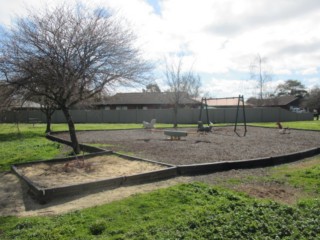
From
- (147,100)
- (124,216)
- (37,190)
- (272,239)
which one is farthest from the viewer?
(147,100)

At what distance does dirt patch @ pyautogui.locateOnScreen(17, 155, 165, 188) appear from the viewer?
709 cm

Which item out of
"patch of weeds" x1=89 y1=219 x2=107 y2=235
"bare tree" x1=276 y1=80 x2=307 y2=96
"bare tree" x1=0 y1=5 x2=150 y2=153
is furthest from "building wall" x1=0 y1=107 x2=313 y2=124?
"bare tree" x1=276 y1=80 x2=307 y2=96

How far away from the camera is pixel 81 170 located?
8102mm

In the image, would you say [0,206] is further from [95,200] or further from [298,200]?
[298,200]

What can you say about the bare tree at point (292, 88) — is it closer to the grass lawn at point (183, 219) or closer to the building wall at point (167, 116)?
the building wall at point (167, 116)

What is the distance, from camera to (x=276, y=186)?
6488 mm

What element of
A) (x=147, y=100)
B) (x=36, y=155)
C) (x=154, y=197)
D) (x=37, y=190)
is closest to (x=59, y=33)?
(x=36, y=155)

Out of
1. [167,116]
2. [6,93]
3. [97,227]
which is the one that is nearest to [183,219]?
[97,227]

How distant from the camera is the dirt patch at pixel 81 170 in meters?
7.09

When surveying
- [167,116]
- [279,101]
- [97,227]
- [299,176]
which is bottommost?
[97,227]

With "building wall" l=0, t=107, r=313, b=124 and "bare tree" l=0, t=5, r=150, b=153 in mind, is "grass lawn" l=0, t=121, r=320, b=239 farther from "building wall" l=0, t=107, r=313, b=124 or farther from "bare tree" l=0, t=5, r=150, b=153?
"building wall" l=0, t=107, r=313, b=124

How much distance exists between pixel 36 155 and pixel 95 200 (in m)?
6.51

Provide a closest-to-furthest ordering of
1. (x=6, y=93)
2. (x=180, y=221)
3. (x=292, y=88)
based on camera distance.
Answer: (x=180, y=221)
(x=6, y=93)
(x=292, y=88)

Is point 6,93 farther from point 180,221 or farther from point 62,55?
point 180,221
